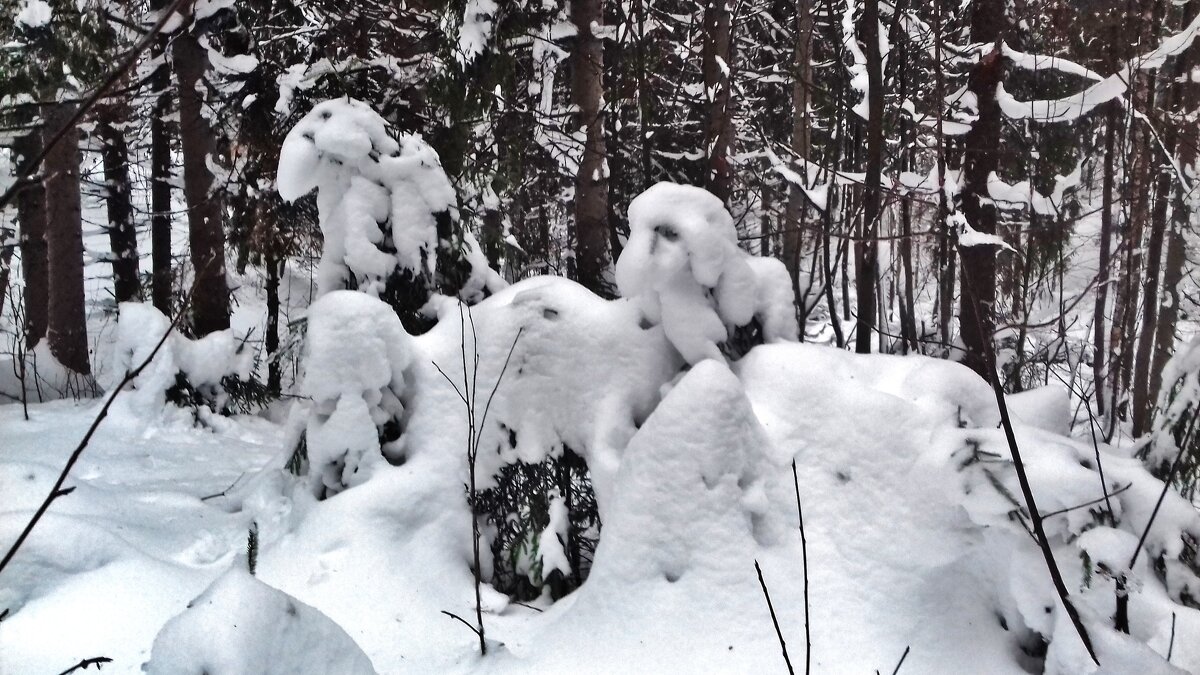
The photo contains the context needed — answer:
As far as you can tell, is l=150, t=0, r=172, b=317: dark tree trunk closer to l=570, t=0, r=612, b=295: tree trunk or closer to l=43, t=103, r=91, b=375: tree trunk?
l=43, t=103, r=91, b=375: tree trunk

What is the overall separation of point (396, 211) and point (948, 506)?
3576mm

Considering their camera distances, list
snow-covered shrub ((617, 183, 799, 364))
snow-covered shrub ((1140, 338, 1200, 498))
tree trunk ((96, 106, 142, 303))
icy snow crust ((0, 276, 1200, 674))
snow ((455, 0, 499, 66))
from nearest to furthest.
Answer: icy snow crust ((0, 276, 1200, 674)) < snow-covered shrub ((1140, 338, 1200, 498)) < snow-covered shrub ((617, 183, 799, 364)) < snow ((455, 0, 499, 66)) < tree trunk ((96, 106, 142, 303))

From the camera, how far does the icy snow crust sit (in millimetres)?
2584

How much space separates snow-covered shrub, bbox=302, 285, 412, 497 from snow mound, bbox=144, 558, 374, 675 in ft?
6.09

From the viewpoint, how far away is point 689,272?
3.64 metres

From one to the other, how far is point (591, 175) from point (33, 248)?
22.0ft

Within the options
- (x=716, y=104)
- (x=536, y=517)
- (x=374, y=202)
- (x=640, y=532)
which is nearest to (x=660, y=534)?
(x=640, y=532)

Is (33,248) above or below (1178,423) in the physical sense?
above

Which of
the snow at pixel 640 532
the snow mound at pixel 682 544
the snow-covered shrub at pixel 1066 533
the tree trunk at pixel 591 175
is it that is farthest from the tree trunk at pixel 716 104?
the snow-covered shrub at pixel 1066 533

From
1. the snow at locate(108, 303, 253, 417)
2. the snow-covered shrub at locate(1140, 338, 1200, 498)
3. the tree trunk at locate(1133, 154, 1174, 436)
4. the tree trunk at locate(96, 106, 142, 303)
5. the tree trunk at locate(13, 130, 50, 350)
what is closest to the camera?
the snow-covered shrub at locate(1140, 338, 1200, 498)

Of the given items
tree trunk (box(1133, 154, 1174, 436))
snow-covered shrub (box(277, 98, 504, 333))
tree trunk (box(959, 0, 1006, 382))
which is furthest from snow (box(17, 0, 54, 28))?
tree trunk (box(1133, 154, 1174, 436))

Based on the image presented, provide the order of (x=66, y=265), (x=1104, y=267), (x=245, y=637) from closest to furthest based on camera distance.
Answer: (x=245, y=637) < (x=66, y=265) < (x=1104, y=267)

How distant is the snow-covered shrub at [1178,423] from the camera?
294 centimetres

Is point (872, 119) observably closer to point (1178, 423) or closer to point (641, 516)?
point (1178, 423)
